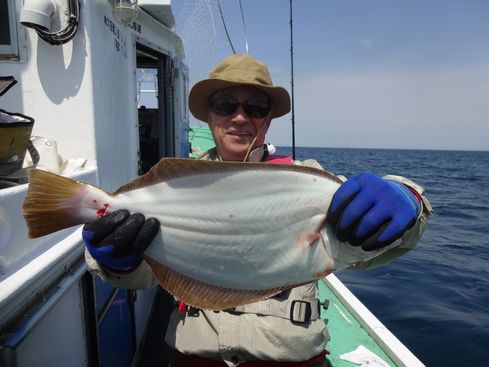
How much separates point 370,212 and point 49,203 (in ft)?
4.24

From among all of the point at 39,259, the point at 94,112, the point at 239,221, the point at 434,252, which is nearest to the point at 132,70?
the point at 94,112

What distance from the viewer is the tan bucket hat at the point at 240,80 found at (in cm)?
224

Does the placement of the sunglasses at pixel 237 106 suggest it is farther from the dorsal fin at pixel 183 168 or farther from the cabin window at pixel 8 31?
the cabin window at pixel 8 31

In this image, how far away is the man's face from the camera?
7.62 feet

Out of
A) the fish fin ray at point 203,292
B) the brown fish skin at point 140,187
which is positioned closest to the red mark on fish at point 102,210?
the brown fish skin at point 140,187

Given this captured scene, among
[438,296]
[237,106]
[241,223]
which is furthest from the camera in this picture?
[438,296]

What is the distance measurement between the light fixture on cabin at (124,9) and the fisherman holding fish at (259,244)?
153 cm

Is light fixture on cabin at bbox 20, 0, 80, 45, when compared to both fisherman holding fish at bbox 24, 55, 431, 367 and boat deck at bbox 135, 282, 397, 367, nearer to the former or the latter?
fisherman holding fish at bbox 24, 55, 431, 367

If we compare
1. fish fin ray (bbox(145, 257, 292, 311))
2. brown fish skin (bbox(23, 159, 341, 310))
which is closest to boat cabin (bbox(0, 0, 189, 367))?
brown fish skin (bbox(23, 159, 341, 310))

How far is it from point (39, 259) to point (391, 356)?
299 cm

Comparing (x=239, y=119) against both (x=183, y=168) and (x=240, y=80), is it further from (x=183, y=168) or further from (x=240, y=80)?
(x=183, y=168)

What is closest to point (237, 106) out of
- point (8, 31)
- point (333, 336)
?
point (8, 31)

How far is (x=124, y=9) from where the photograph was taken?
3541mm

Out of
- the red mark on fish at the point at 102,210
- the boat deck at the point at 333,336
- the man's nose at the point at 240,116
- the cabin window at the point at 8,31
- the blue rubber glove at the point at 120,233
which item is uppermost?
the cabin window at the point at 8,31
